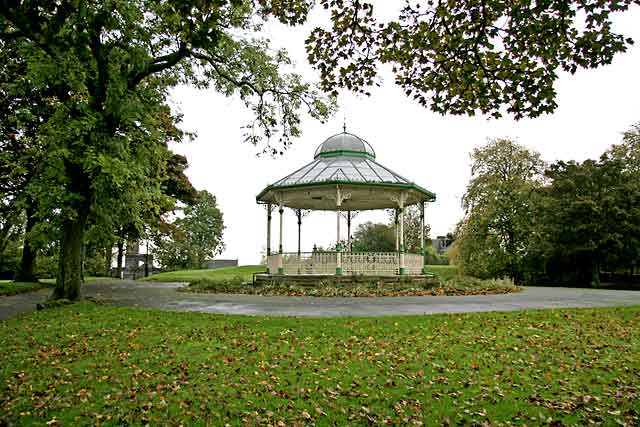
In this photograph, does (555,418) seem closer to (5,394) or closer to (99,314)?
(5,394)

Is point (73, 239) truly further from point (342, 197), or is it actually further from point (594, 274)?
point (594, 274)

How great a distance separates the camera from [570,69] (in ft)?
19.0

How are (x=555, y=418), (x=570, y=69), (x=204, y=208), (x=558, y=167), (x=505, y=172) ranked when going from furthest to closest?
1. (x=204, y=208)
2. (x=505, y=172)
3. (x=558, y=167)
4. (x=570, y=69)
5. (x=555, y=418)

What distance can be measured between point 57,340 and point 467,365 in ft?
21.9

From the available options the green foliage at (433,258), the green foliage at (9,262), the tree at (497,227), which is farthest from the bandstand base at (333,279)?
the green foliage at (433,258)

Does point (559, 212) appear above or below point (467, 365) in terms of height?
above

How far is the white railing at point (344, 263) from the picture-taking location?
18.0 m

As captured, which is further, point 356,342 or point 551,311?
point 551,311

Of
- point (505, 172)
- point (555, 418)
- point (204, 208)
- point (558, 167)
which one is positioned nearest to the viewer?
point (555, 418)

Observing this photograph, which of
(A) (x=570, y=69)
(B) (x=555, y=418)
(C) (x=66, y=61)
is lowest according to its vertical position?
(B) (x=555, y=418)

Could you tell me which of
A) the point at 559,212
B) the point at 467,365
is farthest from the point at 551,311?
the point at 559,212

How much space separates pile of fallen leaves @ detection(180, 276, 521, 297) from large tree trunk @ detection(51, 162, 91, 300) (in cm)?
477

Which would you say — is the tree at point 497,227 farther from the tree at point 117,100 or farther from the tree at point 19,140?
the tree at point 19,140

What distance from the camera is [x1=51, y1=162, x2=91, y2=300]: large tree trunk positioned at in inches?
501
